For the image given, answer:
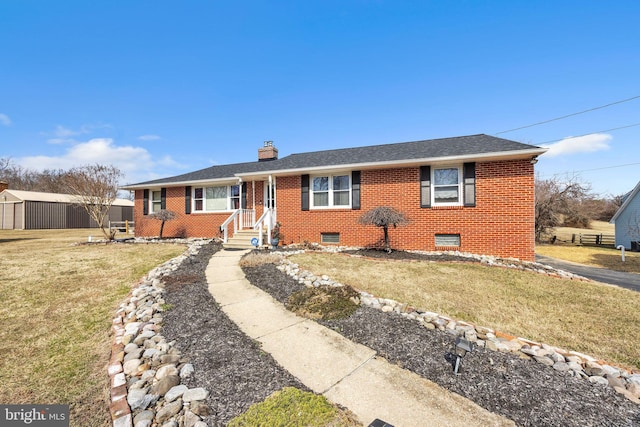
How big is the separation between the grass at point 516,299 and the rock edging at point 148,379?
11.0 feet

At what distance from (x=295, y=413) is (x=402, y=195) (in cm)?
846

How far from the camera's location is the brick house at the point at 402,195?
8352 mm

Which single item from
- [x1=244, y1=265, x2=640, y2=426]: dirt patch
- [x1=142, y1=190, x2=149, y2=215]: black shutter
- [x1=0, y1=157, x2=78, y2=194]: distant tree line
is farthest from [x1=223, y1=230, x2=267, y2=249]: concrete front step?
[x1=0, y1=157, x2=78, y2=194]: distant tree line

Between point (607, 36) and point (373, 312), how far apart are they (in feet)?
43.8

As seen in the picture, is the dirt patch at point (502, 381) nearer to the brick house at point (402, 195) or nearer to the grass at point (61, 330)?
the grass at point (61, 330)

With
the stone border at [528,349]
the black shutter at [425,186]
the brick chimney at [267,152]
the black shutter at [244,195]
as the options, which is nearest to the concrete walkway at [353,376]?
the stone border at [528,349]

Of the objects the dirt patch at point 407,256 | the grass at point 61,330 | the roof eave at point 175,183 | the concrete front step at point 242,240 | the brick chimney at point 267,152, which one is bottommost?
the grass at point 61,330

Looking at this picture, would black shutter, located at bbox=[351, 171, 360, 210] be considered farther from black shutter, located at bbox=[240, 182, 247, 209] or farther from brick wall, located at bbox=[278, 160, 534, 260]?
black shutter, located at bbox=[240, 182, 247, 209]

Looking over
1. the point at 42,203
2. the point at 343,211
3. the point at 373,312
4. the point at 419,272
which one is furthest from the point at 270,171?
the point at 42,203

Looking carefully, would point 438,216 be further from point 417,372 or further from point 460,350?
point 417,372

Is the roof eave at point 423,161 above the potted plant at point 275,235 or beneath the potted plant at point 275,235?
above

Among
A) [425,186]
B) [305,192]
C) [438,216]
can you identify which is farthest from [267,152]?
[438,216]

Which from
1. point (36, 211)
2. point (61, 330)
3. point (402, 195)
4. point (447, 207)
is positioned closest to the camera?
point (61, 330)

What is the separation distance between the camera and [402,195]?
31.2 ft
